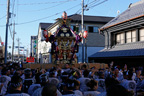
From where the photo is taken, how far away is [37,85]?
18.5 ft

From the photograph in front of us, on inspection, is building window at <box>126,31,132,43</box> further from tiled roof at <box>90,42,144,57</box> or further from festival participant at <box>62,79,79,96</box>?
festival participant at <box>62,79,79,96</box>

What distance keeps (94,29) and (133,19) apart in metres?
15.7

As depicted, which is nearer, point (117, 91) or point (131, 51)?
point (117, 91)

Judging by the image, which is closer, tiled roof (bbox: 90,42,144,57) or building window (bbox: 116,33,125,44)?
tiled roof (bbox: 90,42,144,57)

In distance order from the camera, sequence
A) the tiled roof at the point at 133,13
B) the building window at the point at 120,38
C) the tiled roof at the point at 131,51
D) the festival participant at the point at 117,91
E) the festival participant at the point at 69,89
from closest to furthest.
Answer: the festival participant at the point at 117,91 < the festival participant at the point at 69,89 < the tiled roof at the point at 131,51 < the tiled roof at the point at 133,13 < the building window at the point at 120,38

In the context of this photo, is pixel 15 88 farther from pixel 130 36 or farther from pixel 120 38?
pixel 120 38

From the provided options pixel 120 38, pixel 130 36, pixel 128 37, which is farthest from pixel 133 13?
pixel 120 38

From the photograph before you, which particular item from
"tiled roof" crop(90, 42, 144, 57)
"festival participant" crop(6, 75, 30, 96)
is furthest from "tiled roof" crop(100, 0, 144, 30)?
"festival participant" crop(6, 75, 30, 96)

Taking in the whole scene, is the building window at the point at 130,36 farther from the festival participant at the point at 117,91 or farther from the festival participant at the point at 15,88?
the festival participant at the point at 117,91

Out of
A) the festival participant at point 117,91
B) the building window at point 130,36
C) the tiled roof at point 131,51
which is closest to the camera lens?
the festival participant at point 117,91

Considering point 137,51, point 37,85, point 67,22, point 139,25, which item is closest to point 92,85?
point 37,85

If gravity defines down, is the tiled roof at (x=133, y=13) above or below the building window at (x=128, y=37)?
above

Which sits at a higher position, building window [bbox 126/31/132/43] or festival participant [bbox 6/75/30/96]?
building window [bbox 126/31/132/43]

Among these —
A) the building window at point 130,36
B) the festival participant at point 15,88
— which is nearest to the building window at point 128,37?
the building window at point 130,36
